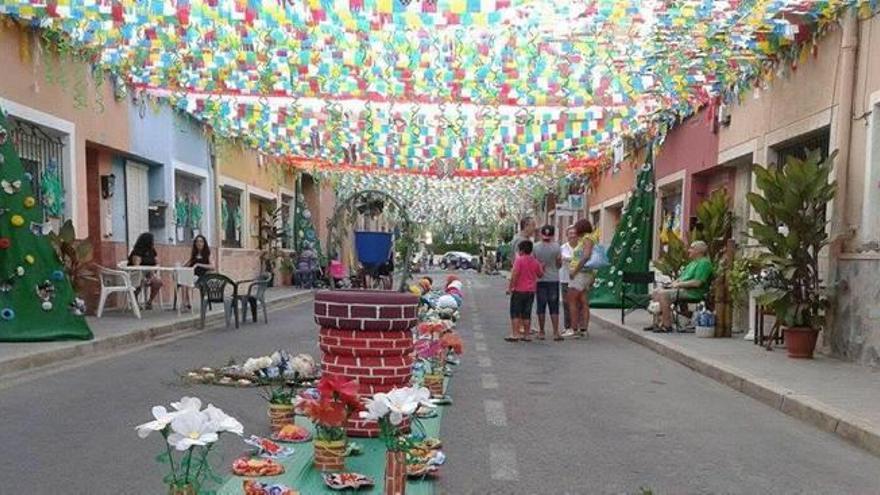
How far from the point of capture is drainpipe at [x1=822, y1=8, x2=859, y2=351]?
26.7 feet

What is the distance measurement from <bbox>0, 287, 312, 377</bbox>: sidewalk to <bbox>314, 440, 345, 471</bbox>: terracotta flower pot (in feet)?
15.2

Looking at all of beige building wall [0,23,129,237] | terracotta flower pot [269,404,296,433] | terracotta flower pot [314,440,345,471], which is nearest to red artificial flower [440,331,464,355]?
terracotta flower pot [269,404,296,433]

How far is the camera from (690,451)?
4.90m

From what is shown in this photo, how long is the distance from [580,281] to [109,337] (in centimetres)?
695

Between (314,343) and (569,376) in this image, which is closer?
(569,376)

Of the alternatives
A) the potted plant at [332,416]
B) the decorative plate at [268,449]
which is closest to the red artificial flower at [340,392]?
the potted plant at [332,416]

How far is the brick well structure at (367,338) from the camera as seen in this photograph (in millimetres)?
4820

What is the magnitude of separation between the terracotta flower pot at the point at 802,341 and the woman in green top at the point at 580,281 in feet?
10.7

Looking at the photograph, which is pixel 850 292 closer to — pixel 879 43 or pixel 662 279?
pixel 879 43

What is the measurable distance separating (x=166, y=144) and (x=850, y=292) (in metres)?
13.2

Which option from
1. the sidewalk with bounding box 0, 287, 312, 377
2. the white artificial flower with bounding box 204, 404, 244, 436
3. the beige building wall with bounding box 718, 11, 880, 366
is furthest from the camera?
the beige building wall with bounding box 718, 11, 880, 366

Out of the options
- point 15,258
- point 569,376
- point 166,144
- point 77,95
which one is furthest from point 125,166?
point 569,376

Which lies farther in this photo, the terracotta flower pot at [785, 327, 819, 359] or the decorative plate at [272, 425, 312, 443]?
the terracotta flower pot at [785, 327, 819, 359]

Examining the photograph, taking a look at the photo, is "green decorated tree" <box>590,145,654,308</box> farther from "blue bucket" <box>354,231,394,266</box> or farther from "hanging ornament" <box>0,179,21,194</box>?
"hanging ornament" <box>0,179,21,194</box>
